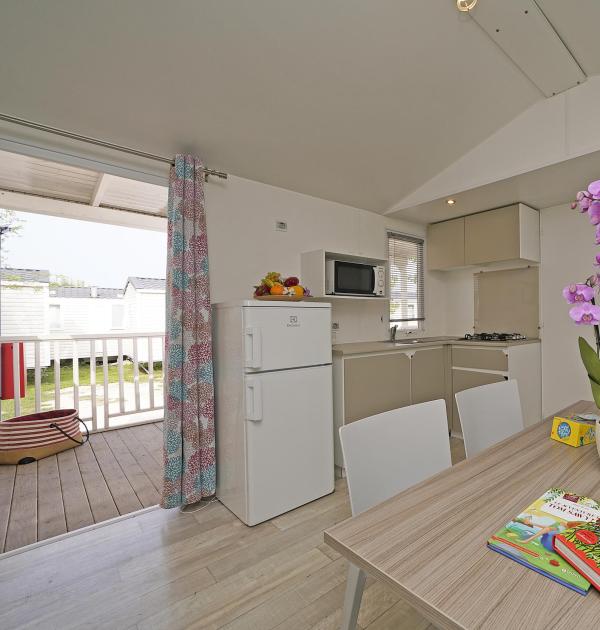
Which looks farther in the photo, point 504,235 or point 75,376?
point 75,376

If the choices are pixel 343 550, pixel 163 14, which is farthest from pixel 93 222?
pixel 343 550

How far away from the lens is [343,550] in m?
0.69

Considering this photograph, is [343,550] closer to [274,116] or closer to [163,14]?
[163,14]

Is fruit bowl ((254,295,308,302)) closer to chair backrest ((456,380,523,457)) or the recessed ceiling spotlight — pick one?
chair backrest ((456,380,523,457))

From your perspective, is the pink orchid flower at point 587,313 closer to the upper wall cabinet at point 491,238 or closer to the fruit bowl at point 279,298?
the fruit bowl at point 279,298

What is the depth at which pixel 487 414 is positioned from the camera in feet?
5.12

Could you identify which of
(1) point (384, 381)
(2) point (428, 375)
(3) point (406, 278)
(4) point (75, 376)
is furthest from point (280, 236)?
(4) point (75, 376)

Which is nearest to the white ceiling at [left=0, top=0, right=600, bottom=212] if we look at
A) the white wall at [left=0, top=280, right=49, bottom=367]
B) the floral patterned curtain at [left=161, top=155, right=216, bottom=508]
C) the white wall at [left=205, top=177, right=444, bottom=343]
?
the white wall at [left=205, top=177, right=444, bottom=343]

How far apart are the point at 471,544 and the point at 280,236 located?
2.63 metres

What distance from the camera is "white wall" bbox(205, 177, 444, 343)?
2.68 meters

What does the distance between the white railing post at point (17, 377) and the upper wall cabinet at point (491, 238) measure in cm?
450

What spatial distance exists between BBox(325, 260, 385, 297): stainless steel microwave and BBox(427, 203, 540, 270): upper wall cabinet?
1056mm

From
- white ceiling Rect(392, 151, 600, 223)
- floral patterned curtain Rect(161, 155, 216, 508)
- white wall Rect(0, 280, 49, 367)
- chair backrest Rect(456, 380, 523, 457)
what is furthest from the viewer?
white wall Rect(0, 280, 49, 367)

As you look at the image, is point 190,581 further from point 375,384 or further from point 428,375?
point 428,375
